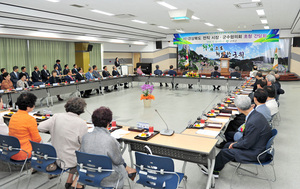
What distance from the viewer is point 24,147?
2850 mm

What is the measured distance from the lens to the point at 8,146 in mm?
2760

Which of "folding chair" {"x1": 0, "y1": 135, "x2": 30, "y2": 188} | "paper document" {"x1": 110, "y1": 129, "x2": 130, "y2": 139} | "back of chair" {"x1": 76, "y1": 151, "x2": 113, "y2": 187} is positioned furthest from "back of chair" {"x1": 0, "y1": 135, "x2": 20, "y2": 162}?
"paper document" {"x1": 110, "y1": 129, "x2": 130, "y2": 139}

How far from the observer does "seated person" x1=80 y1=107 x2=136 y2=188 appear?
2225mm

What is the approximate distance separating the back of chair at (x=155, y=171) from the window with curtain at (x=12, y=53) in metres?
10.9

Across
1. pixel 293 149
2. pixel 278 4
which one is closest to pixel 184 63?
pixel 278 4

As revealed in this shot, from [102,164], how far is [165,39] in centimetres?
1551

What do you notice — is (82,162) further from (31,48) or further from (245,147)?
(31,48)

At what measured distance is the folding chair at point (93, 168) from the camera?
217 centimetres

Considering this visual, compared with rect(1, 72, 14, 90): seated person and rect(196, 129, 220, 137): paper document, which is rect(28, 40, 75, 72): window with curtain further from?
rect(196, 129, 220, 137): paper document

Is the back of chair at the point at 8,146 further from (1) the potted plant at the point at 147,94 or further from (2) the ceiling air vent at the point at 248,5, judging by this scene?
(2) the ceiling air vent at the point at 248,5

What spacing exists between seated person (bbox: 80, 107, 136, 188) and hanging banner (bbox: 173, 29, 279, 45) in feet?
44.4

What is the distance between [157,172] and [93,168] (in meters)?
0.59

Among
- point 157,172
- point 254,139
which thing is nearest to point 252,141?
point 254,139

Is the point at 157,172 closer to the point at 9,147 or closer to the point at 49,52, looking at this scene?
the point at 9,147
